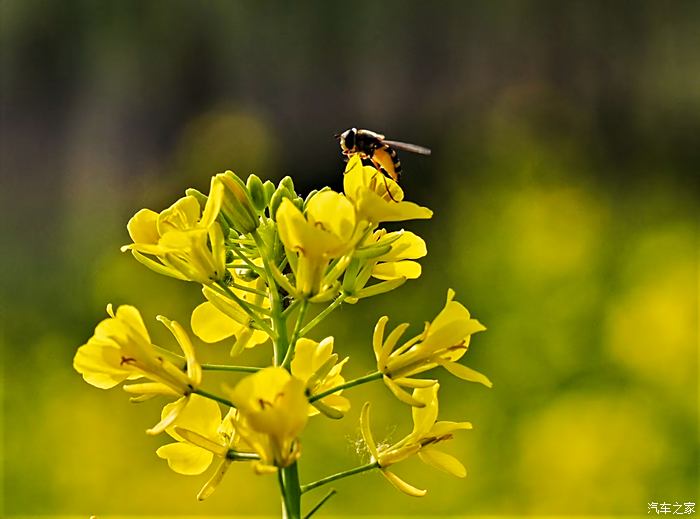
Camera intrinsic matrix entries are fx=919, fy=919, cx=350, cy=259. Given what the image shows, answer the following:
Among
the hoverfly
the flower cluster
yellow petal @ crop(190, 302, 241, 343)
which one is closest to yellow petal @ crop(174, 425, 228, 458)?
the flower cluster

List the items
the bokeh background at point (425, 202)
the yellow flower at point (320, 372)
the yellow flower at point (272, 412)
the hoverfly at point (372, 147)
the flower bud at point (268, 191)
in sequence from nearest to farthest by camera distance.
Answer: the yellow flower at point (272, 412) → the yellow flower at point (320, 372) → the flower bud at point (268, 191) → the hoverfly at point (372, 147) → the bokeh background at point (425, 202)

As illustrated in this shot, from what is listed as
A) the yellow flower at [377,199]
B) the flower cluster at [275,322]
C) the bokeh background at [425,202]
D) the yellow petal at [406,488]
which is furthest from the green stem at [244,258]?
the bokeh background at [425,202]

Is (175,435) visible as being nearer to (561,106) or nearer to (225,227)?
(225,227)

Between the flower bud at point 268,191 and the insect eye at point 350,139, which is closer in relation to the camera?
the flower bud at point 268,191

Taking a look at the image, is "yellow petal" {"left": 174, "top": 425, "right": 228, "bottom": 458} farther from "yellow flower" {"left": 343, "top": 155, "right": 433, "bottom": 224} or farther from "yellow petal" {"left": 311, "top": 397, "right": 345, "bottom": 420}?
"yellow flower" {"left": 343, "top": 155, "right": 433, "bottom": 224}

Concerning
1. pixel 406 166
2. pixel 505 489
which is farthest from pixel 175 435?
pixel 406 166

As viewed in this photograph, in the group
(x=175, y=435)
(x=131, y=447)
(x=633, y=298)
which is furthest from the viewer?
(x=633, y=298)

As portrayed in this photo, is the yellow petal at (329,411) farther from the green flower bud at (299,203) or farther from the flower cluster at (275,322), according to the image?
the green flower bud at (299,203)
